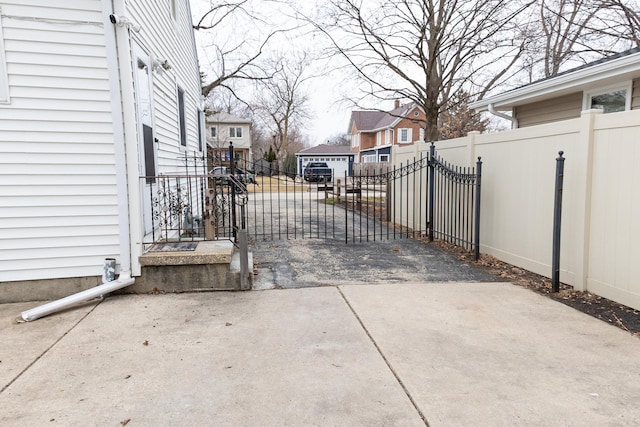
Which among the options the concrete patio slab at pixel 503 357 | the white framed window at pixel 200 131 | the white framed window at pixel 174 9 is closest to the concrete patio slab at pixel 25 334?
the concrete patio slab at pixel 503 357

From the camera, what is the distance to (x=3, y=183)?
4.29m

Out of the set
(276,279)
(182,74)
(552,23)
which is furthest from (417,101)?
(276,279)

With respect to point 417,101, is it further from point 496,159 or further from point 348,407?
point 348,407

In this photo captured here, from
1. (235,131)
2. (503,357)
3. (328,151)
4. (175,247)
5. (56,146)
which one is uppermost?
(235,131)

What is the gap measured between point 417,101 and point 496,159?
7916mm

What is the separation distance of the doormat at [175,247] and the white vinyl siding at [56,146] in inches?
21.4

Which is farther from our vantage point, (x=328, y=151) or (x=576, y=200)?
(x=328, y=151)

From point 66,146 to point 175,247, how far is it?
1.60 metres

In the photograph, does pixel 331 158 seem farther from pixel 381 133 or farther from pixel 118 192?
pixel 118 192

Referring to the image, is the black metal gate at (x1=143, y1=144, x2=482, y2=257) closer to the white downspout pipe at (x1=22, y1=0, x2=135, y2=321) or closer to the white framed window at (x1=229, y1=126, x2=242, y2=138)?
the white downspout pipe at (x1=22, y1=0, x2=135, y2=321)

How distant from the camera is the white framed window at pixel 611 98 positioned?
6738 mm

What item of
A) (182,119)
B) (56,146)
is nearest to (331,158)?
(182,119)

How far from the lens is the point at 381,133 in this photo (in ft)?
138

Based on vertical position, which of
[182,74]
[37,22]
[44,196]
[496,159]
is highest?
[182,74]
